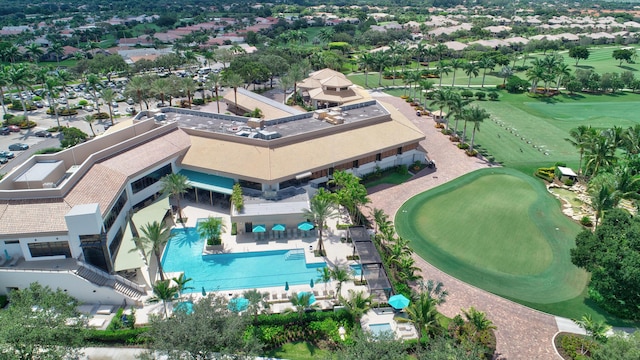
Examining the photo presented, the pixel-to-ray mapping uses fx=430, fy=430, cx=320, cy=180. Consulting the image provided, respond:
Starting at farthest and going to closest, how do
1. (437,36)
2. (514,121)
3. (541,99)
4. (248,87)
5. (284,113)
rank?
(437,36)
(248,87)
(541,99)
(514,121)
(284,113)

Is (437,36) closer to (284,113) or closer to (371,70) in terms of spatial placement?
(371,70)

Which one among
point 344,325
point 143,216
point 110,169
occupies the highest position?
point 110,169

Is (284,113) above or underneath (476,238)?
above

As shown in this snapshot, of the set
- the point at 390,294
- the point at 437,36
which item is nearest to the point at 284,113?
the point at 390,294

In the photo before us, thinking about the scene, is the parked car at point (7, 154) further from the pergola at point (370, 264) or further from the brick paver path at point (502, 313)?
the pergola at point (370, 264)

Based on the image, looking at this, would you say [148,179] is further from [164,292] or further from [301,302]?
[301,302]

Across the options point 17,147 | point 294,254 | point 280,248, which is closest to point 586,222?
point 294,254
